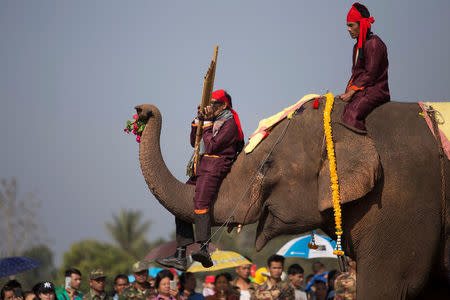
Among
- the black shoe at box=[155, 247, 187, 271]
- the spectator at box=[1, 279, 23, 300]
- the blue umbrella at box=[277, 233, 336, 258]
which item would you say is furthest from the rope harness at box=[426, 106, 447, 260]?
the blue umbrella at box=[277, 233, 336, 258]

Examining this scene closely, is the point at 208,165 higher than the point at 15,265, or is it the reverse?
the point at 208,165

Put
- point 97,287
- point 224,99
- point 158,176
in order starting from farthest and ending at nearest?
point 97,287 < point 224,99 < point 158,176

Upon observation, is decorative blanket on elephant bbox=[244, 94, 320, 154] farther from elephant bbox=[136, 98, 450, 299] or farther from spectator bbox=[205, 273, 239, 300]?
spectator bbox=[205, 273, 239, 300]

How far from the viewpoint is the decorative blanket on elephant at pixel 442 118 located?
580 cm

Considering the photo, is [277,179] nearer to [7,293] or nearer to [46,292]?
[46,292]

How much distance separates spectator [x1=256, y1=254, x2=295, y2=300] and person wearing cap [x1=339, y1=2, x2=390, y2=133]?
16.7 ft

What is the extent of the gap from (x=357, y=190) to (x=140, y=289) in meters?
5.93

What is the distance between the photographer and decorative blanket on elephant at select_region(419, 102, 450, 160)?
5805 mm

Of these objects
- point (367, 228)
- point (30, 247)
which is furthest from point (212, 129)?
point (30, 247)

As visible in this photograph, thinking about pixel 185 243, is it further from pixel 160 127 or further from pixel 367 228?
pixel 367 228

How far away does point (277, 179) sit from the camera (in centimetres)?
585

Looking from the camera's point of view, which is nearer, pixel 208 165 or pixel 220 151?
pixel 208 165

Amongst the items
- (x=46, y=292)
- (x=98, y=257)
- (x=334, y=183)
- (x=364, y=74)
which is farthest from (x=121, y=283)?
(x=98, y=257)

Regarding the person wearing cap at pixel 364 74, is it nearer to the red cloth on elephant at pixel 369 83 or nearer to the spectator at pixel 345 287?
the red cloth on elephant at pixel 369 83
